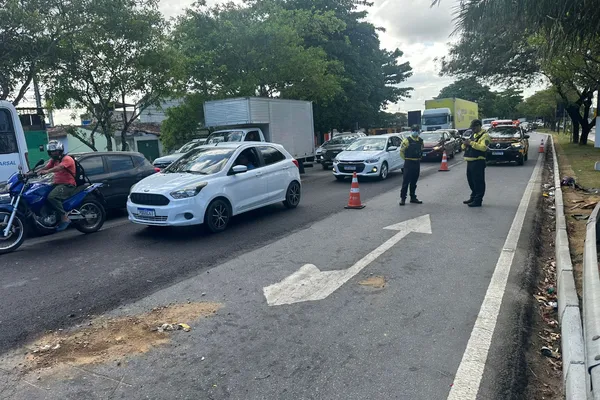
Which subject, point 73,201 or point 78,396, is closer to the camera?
point 78,396

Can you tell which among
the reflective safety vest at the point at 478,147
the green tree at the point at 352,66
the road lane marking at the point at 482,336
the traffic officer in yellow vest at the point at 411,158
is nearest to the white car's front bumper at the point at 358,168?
the traffic officer in yellow vest at the point at 411,158

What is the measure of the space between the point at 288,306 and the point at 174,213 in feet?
12.0

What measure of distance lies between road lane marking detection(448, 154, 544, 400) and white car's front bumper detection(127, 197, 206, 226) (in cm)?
482

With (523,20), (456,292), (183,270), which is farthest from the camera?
(523,20)

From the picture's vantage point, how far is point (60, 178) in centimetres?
802

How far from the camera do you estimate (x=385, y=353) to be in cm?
374

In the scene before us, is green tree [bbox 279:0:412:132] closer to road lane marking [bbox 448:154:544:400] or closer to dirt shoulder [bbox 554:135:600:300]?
dirt shoulder [bbox 554:135:600:300]

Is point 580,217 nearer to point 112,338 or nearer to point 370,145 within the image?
point 112,338

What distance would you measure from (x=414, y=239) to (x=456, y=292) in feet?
7.89

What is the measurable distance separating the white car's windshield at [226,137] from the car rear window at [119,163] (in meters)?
5.53

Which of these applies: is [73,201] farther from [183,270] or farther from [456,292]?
[456,292]

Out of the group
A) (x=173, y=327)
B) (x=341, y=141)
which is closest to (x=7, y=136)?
(x=173, y=327)

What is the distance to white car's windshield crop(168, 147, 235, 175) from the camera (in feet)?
28.2

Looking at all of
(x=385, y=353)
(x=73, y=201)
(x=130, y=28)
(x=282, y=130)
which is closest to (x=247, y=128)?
(x=282, y=130)
